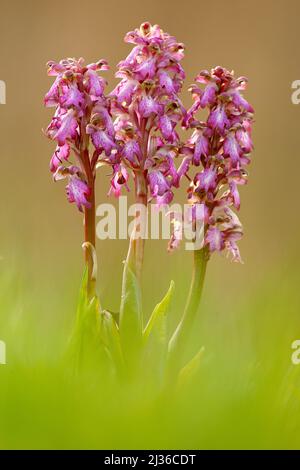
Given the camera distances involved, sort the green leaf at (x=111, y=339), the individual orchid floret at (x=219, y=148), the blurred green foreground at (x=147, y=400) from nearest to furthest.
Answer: the blurred green foreground at (x=147, y=400), the green leaf at (x=111, y=339), the individual orchid floret at (x=219, y=148)

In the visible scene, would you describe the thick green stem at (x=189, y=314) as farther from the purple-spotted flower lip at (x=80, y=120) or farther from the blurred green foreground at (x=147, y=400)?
the blurred green foreground at (x=147, y=400)

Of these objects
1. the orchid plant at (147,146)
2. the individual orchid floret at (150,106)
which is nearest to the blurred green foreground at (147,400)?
the orchid plant at (147,146)

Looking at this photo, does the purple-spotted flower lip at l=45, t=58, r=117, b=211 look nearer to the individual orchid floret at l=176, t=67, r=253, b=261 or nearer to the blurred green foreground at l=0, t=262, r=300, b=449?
the individual orchid floret at l=176, t=67, r=253, b=261

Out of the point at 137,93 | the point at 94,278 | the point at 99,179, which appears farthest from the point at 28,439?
the point at 99,179

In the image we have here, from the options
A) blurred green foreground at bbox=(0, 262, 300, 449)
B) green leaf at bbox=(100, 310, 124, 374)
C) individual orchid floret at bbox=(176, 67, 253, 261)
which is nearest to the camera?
blurred green foreground at bbox=(0, 262, 300, 449)

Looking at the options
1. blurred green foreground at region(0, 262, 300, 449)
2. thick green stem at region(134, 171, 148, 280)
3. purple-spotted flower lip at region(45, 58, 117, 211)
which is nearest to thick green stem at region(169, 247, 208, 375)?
thick green stem at region(134, 171, 148, 280)

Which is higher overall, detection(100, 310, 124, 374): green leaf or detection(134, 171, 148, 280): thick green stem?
detection(134, 171, 148, 280): thick green stem
